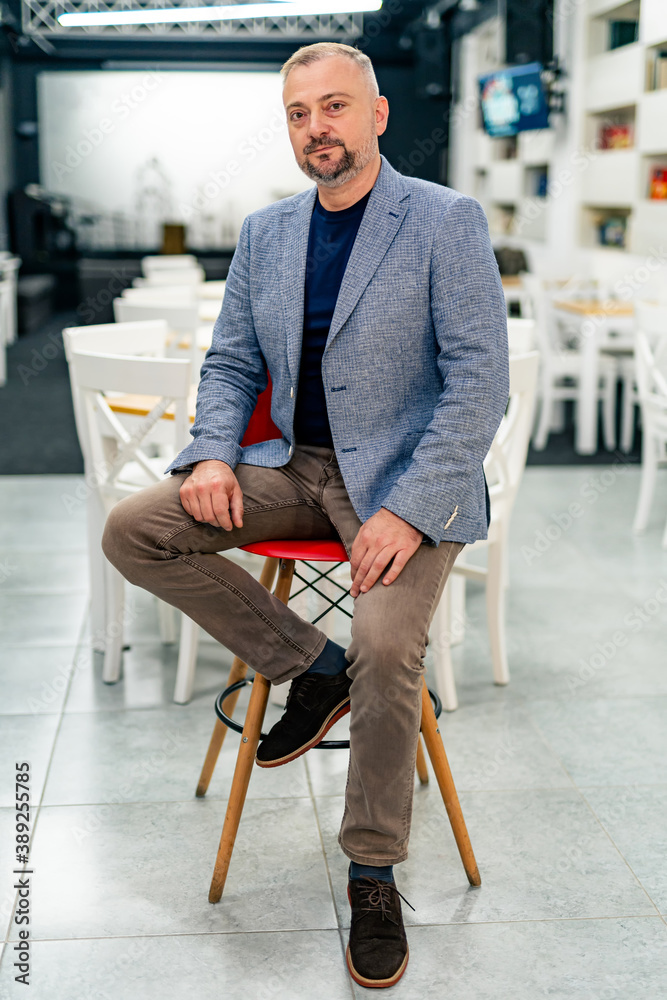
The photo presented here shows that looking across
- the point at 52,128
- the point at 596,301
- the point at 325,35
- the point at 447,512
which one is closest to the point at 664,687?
the point at 447,512

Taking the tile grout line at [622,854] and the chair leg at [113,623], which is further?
the chair leg at [113,623]

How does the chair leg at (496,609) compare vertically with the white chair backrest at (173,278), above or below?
below

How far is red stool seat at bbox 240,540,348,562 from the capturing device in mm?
1856

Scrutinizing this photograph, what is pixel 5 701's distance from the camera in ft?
8.68

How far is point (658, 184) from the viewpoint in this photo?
7.14m

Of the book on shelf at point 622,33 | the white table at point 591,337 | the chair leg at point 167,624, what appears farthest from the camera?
the book on shelf at point 622,33

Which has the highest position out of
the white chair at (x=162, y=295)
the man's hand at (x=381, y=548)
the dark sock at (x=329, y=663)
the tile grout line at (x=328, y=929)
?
the white chair at (x=162, y=295)

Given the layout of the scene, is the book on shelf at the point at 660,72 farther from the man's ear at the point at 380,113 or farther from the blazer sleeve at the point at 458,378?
the blazer sleeve at the point at 458,378

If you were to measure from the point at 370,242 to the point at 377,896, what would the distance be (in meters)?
1.15

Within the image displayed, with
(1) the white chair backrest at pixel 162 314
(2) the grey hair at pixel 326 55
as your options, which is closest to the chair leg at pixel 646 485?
Answer: (1) the white chair backrest at pixel 162 314

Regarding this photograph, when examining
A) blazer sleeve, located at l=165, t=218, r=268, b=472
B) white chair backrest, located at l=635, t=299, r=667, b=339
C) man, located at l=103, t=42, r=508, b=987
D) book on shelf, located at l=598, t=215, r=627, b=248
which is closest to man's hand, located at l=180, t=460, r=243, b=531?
man, located at l=103, t=42, r=508, b=987

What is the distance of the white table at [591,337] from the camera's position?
18.0 feet

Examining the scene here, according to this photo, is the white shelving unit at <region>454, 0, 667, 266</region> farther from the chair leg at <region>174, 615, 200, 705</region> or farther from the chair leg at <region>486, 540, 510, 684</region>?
the chair leg at <region>174, 615, 200, 705</region>

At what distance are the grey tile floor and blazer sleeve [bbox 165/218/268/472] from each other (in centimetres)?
80
